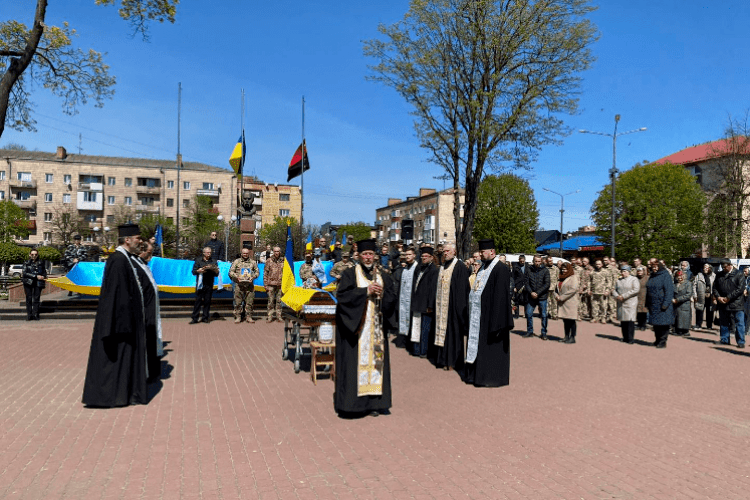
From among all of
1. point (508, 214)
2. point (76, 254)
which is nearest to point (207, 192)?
point (508, 214)

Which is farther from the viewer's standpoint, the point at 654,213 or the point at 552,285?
the point at 654,213

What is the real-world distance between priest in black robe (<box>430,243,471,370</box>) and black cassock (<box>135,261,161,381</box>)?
4.48 metres

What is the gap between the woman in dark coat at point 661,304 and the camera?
11906 mm

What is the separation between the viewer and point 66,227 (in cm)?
6106

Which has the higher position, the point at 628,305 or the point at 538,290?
the point at 538,290

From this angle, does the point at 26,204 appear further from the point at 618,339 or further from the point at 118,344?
the point at 118,344

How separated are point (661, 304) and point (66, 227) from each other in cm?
6308

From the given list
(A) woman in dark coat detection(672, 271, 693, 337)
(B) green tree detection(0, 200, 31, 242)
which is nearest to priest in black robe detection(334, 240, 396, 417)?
(A) woman in dark coat detection(672, 271, 693, 337)

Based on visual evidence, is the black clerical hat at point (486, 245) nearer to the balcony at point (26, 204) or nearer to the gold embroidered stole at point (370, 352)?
the gold embroidered stole at point (370, 352)

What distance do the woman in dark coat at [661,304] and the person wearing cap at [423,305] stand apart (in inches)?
205

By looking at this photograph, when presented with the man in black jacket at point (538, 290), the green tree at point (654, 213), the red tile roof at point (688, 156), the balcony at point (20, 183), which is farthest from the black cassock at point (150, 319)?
the balcony at point (20, 183)

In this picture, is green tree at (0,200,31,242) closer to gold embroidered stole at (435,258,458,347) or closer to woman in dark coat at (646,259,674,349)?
gold embroidered stole at (435,258,458,347)

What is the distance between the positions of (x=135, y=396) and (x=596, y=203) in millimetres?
44029

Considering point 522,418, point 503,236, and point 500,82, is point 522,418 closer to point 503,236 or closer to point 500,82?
point 500,82
